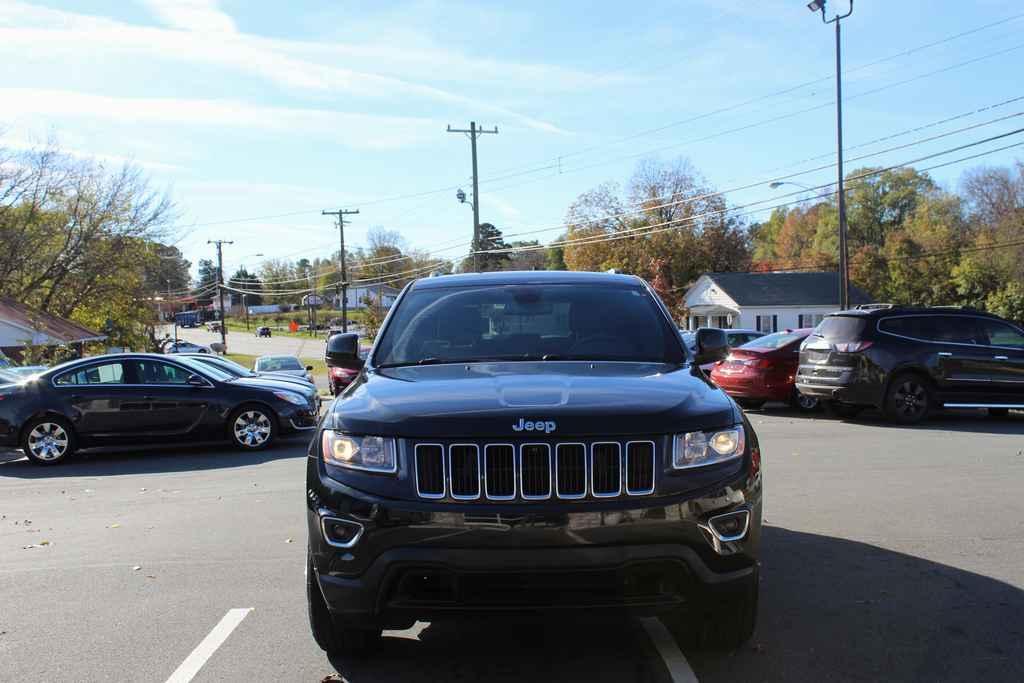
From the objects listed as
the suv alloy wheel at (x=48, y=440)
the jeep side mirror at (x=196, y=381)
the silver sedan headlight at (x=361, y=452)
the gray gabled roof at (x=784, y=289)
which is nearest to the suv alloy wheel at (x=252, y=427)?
the jeep side mirror at (x=196, y=381)

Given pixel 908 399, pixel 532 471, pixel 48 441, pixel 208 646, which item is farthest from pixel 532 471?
pixel 908 399

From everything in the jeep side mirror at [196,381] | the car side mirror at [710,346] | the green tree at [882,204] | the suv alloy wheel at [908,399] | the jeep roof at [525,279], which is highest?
the green tree at [882,204]

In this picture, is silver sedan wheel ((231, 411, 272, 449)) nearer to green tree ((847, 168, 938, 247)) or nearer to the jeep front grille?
the jeep front grille

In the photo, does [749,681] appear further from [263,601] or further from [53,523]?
[53,523]

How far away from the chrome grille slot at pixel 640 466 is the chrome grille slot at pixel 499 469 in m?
0.46

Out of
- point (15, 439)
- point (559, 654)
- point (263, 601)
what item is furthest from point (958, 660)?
point (15, 439)

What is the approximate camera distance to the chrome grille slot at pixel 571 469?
349cm

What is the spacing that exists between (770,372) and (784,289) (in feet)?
158

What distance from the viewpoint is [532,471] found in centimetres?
351

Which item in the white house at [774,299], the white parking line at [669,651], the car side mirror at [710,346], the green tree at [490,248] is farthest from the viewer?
the white house at [774,299]

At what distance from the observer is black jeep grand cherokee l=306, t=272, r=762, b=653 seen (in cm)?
341

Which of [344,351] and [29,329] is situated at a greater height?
[344,351]

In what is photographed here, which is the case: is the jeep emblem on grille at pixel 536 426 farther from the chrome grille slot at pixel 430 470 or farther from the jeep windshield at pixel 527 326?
the jeep windshield at pixel 527 326

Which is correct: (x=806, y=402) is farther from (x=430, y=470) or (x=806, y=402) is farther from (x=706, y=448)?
(x=430, y=470)
